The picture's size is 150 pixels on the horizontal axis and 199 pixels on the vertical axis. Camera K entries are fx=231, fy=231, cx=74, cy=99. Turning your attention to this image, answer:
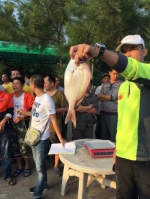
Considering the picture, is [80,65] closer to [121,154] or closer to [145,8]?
[121,154]

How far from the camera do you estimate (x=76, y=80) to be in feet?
5.00

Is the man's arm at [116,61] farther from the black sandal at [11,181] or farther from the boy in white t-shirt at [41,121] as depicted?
the black sandal at [11,181]

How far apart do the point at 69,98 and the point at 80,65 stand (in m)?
0.27

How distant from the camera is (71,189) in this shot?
3.37 meters

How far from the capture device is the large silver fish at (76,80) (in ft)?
4.86

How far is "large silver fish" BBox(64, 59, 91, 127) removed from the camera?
1.48 meters

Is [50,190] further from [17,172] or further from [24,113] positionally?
[24,113]

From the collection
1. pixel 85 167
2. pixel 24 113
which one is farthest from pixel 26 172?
pixel 85 167

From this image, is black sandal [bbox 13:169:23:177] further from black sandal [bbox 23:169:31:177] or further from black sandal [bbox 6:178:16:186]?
black sandal [bbox 6:178:16:186]

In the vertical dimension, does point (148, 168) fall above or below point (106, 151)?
above

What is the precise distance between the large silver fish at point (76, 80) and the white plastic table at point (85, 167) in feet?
3.60

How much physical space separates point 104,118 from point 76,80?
10.1 ft

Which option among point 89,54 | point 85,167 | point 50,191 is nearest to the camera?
point 89,54

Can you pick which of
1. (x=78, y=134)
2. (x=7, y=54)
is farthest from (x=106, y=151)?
(x=7, y=54)
